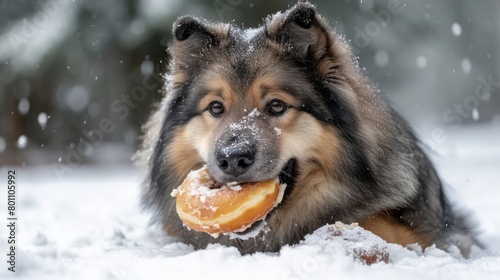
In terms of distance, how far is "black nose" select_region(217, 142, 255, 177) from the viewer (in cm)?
372

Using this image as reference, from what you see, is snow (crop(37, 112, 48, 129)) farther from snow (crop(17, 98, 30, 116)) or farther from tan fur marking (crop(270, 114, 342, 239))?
tan fur marking (crop(270, 114, 342, 239))

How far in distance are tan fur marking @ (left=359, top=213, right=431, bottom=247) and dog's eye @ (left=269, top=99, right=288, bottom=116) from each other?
944mm

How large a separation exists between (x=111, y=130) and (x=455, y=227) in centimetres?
1511

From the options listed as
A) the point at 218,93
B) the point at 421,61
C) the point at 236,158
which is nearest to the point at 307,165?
the point at 236,158

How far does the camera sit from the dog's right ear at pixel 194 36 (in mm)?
4434

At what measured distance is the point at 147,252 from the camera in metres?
4.21

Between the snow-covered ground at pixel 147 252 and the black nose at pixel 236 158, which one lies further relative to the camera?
the black nose at pixel 236 158

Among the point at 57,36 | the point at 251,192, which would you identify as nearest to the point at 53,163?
the point at 57,36

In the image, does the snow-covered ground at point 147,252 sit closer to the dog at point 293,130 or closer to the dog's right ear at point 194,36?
the dog at point 293,130

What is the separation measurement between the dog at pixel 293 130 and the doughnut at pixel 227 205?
0.07m

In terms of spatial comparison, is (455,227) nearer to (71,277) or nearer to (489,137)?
(71,277)

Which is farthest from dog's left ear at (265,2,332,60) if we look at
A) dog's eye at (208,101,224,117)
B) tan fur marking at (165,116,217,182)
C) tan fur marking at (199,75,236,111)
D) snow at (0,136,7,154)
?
snow at (0,136,7,154)

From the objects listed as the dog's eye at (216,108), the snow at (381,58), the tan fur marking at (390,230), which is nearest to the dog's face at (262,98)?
the dog's eye at (216,108)

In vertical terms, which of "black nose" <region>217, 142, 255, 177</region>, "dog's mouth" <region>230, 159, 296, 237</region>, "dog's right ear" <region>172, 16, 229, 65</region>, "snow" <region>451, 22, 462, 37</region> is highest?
"dog's right ear" <region>172, 16, 229, 65</region>
